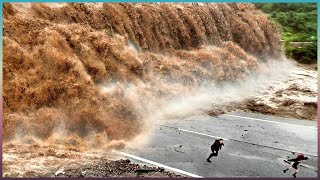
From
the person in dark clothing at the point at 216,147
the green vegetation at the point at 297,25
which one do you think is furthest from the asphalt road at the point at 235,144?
the green vegetation at the point at 297,25

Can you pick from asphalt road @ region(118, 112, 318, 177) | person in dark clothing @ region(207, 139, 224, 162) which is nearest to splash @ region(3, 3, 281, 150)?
asphalt road @ region(118, 112, 318, 177)

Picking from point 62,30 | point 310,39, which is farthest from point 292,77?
point 62,30

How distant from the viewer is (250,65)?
9.84m

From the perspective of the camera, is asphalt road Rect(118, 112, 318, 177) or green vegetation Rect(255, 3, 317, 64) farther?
green vegetation Rect(255, 3, 317, 64)

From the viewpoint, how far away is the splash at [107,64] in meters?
8.20

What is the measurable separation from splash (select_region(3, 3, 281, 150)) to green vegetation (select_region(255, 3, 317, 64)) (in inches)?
15.5

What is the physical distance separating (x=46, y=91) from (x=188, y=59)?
2.74 meters

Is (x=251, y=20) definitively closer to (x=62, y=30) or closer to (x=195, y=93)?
(x=195, y=93)

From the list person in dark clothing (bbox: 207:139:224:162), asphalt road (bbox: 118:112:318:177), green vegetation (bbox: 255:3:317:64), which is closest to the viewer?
asphalt road (bbox: 118:112:318:177)

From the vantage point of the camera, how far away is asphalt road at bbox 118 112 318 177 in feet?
25.9

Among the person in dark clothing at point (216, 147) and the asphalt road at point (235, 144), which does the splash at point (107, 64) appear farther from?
the person in dark clothing at point (216, 147)

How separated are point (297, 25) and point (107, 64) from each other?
370cm

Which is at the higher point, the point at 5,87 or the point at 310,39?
the point at 310,39

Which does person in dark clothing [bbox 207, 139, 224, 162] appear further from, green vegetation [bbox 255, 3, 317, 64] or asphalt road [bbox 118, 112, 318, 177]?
green vegetation [bbox 255, 3, 317, 64]
